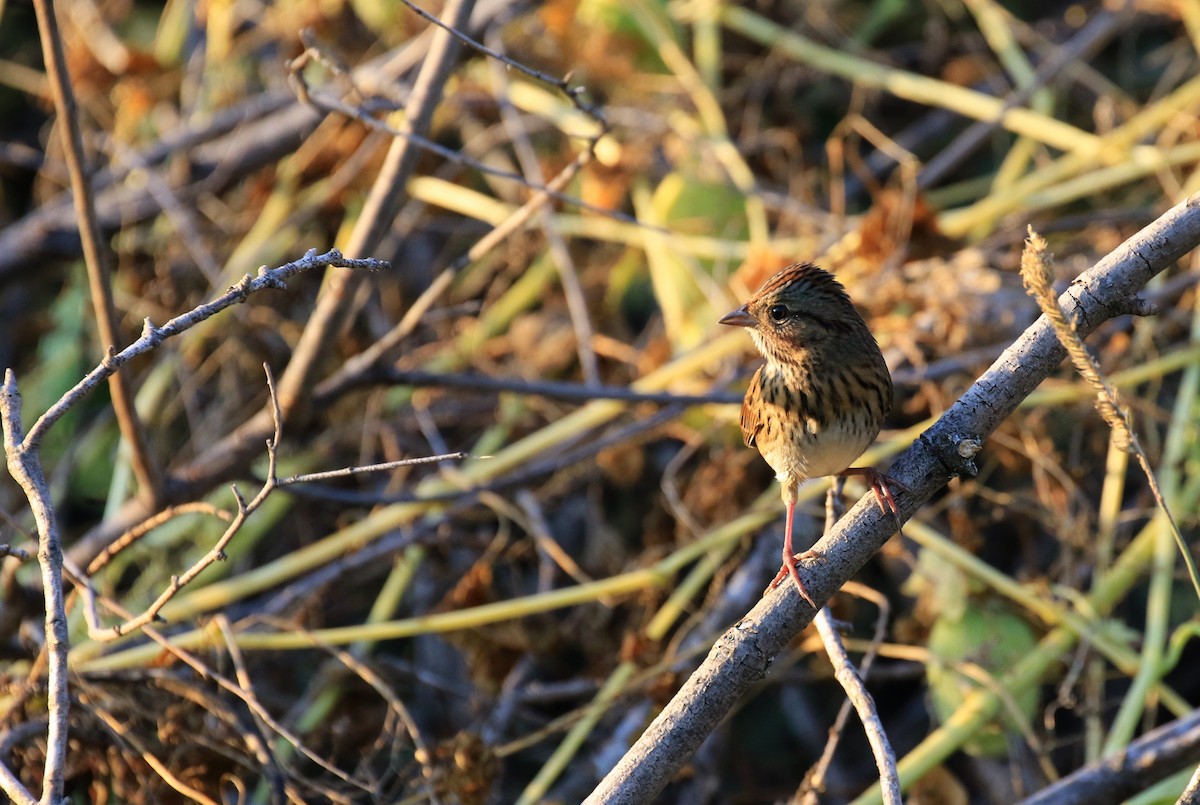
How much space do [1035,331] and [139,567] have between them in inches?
128

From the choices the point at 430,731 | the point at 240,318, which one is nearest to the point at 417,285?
the point at 240,318

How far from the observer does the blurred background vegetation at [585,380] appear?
3.39m

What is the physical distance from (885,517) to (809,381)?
745 millimetres

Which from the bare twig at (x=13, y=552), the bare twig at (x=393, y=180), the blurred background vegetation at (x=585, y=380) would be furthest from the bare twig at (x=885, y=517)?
the bare twig at (x=393, y=180)

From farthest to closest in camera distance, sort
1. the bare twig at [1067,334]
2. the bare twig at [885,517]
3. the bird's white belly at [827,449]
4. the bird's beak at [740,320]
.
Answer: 1. the bird's beak at [740,320]
2. the bird's white belly at [827,449]
3. the bare twig at [885,517]
4. the bare twig at [1067,334]

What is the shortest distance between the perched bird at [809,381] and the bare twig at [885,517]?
50cm

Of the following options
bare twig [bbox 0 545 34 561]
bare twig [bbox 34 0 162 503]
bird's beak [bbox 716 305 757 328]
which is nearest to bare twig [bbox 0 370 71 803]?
bare twig [bbox 0 545 34 561]

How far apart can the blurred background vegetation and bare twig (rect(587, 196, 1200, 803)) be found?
1163 millimetres

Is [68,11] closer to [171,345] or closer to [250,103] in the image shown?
[250,103]

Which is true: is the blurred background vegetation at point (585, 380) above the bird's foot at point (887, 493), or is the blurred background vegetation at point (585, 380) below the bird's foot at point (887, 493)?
above

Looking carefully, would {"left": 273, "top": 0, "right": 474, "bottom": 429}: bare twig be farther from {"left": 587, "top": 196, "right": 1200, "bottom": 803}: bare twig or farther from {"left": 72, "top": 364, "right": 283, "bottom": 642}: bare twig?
{"left": 587, "top": 196, "right": 1200, "bottom": 803}: bare twig

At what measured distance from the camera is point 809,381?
9.29 ft

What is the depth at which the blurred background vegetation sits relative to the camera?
134 inches

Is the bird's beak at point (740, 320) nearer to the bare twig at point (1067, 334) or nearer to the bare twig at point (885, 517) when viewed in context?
the bare twig at point (885, 517)
